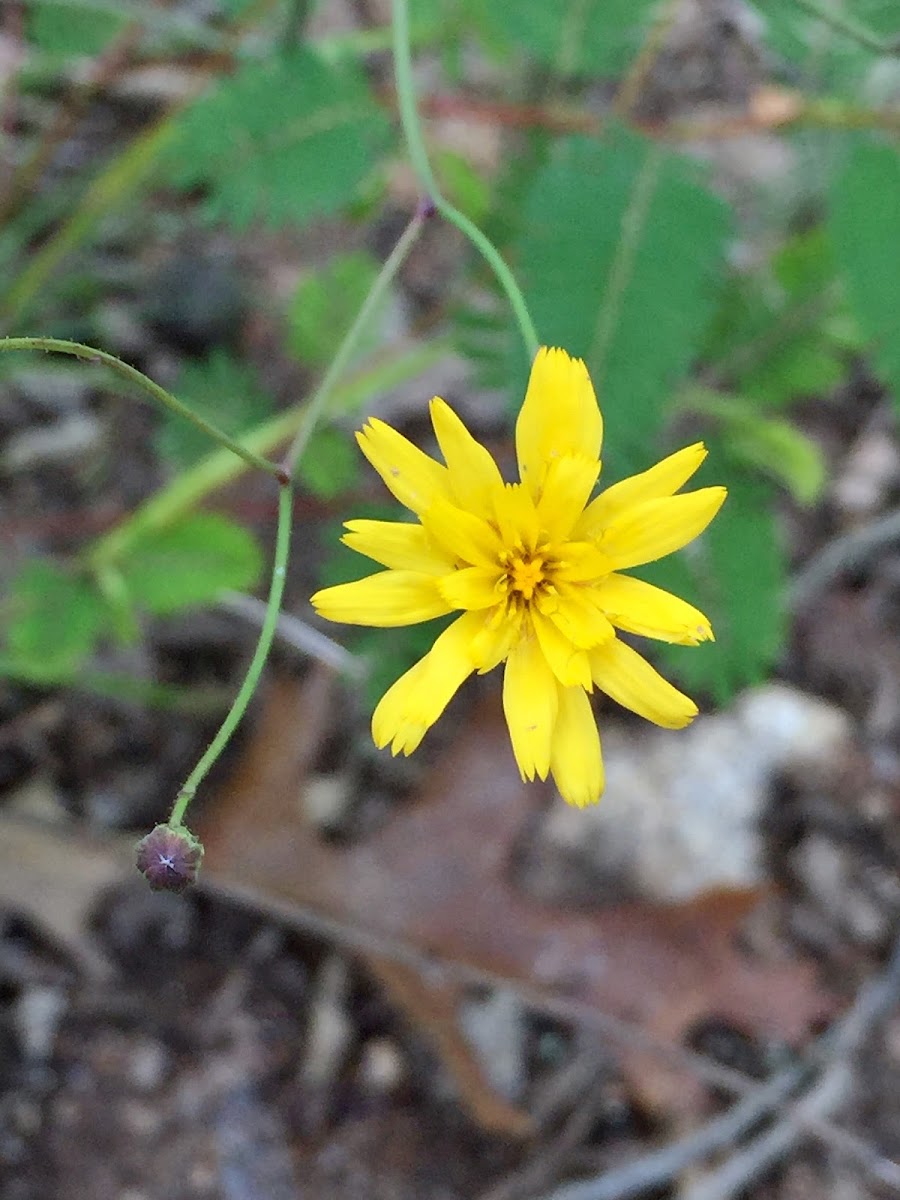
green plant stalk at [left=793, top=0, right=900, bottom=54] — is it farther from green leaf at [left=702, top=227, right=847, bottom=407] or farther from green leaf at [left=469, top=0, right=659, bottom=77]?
green leaf at [left=702, top=227, right=847, bottom=407]

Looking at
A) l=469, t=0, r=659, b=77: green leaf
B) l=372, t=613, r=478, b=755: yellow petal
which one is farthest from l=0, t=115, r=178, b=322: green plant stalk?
l=372, t=613, r=478, b=755: yellow petal

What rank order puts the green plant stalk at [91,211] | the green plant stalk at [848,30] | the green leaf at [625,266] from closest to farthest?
the green plant stalk at [848,30] < the green leaf at [625,266] < the green plant stalk at [91,211]

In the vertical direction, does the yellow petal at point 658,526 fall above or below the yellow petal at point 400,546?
above

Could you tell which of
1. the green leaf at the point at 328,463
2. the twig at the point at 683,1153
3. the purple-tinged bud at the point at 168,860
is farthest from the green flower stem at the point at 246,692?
the twig at the point at 683,1153

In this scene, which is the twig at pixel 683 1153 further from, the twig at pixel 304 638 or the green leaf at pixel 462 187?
the green leaf at pixel 462 187

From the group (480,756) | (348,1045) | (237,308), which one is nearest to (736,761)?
(480,756)

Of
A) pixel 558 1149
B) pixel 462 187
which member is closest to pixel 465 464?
pixel 462 187

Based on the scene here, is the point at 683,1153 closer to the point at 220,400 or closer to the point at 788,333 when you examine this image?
the point at 788,333
